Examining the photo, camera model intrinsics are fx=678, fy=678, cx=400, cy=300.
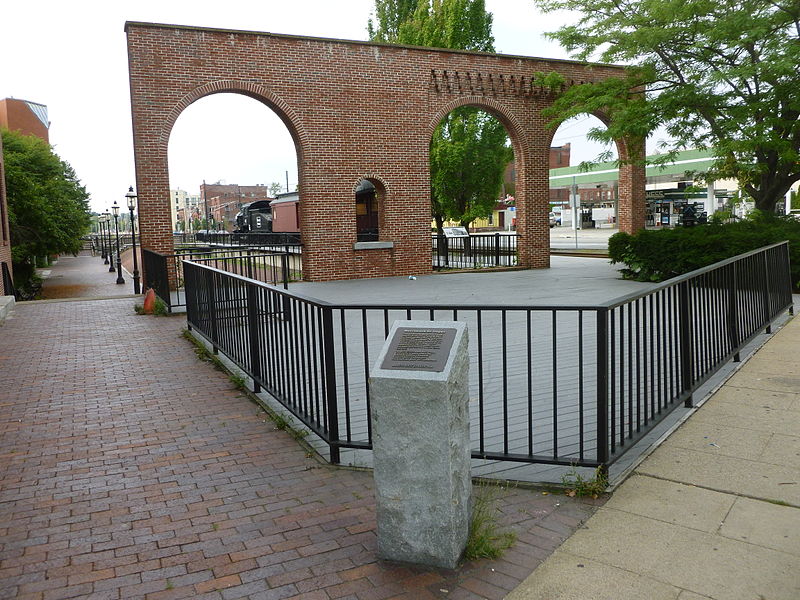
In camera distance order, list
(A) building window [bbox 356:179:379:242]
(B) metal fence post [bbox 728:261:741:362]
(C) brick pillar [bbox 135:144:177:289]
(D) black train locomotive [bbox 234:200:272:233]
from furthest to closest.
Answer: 1. (D) black train locomotive [bbox 234:200:272:233]
2. (A) building window [bbox 356:179:379:242]
3. (C) brick pillar [bbox 135:144:177:289]
4. (B) metal fence post [bbox 728:261:741:362]

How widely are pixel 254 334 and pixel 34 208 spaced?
26670 millimetres

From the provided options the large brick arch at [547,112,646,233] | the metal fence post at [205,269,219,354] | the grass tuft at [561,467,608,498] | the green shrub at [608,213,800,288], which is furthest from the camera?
the large brick arch at [547,112,646,233]

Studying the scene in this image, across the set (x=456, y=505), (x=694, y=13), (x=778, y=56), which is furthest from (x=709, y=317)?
(x=694, y=13)

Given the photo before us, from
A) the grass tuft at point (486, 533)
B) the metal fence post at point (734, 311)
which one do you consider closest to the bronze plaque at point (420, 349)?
the grass tuft at point (486, 533)

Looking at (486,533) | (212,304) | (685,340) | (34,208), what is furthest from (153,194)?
(34,208)

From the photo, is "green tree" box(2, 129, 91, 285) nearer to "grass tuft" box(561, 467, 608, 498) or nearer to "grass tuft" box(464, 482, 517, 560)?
"grass tuft" box(464, 482, 517, 560)

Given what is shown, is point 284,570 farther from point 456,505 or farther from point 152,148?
point 152,148

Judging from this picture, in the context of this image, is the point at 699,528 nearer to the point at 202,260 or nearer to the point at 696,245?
the point at 202,260

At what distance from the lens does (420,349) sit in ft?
11.0

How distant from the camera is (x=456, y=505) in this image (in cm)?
321

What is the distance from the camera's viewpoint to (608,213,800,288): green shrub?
13.4 m

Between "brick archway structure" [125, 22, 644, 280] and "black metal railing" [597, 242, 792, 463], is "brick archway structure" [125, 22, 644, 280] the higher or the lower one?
the higher one

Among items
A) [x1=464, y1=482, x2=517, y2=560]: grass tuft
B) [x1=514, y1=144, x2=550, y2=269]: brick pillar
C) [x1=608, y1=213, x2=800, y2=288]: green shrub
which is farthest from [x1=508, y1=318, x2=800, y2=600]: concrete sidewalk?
[x1=514, y1=144, x2=550, y2=269]: brick pillar

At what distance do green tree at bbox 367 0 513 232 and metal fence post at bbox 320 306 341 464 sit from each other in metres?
21.5
